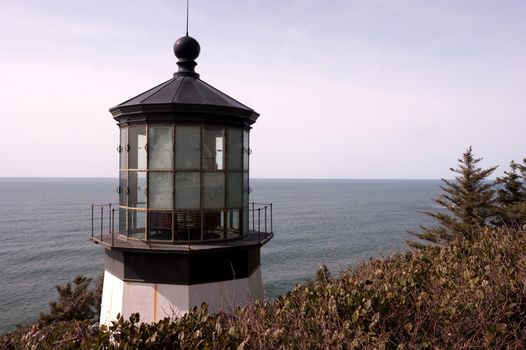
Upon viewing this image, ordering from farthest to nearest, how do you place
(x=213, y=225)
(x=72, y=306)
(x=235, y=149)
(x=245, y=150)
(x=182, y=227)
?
(x=72, y=306) < (x=245, y=150) < (x=235, y=149) < (x=213, y=225) < (x=182, y=227)

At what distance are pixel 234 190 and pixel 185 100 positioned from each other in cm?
198

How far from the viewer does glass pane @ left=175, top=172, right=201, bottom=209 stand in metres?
7.45

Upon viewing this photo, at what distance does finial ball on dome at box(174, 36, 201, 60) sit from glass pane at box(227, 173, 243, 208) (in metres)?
2.88

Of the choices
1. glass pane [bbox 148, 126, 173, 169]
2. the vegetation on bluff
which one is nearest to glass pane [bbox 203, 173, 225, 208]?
glass pane [bbox 148, 126, 173, 169]

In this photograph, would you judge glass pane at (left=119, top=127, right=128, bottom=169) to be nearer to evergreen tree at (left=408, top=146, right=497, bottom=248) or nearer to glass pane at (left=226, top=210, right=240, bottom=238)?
glass pane at (left=226, top=210, right=240, bottom=238)

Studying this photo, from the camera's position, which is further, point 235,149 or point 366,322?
point 235,149

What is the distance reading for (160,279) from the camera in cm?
727

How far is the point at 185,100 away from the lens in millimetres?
7434

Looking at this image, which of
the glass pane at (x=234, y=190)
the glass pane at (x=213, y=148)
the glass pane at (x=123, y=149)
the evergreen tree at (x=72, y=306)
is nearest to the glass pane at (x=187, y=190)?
the glass pane at (x=213, y=148)

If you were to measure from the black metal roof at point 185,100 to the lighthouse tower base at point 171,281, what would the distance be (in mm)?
2581

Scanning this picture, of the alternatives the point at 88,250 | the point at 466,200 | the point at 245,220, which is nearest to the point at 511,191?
the point at 466,200

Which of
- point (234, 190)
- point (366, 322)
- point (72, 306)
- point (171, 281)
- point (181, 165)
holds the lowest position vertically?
point (72, 306)

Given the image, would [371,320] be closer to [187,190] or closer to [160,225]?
[187,190]

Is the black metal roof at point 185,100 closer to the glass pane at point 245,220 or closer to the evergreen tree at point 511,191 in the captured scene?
the glass pane at point 245,220
